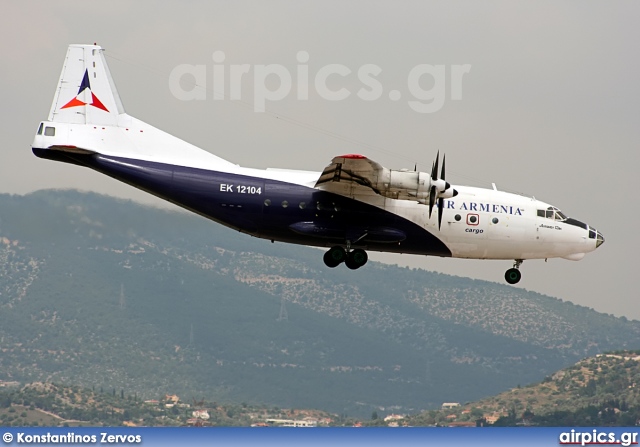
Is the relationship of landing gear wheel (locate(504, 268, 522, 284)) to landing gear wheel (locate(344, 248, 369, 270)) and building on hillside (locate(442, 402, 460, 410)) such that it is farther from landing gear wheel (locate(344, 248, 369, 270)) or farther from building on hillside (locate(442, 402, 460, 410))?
building on hillside (locate(442, 402, 460, 410))

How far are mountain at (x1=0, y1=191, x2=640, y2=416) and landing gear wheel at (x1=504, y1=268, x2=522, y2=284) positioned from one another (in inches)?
1241

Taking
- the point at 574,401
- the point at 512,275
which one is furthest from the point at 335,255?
the point at 574,401

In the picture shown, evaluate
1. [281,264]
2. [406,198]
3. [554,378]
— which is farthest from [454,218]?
[281,264]

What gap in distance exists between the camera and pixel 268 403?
7619cm

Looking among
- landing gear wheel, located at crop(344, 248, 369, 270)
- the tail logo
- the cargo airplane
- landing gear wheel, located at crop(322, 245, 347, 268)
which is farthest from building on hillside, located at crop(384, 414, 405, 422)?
the tail logo

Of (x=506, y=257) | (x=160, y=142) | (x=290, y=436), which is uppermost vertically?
(x=160, y=142)

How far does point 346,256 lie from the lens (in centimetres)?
4444

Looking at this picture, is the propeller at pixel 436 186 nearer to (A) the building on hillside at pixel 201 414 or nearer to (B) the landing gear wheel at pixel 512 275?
(B) the landing gear wheel at pixel 512 275

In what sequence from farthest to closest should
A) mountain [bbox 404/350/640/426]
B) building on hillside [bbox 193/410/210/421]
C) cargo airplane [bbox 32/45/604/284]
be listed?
building on hillside [bbox 193/410/210/421] → mountain [bbox 404/350/640/426] → cargo airplane [bbox 32/45/604/284]

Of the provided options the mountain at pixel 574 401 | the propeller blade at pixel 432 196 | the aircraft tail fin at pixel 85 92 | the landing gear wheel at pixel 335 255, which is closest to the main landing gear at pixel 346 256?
the landing gear wheel at pixel 335 255

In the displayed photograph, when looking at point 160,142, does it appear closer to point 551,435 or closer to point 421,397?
point 551,435

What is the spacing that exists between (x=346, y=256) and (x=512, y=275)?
23.4 feet

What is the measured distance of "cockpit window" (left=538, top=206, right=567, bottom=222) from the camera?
46.3 m

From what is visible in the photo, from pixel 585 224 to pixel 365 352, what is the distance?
42271mm
